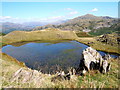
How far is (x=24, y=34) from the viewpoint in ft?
495

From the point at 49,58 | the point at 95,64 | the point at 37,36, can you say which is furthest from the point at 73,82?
the point at 37,36

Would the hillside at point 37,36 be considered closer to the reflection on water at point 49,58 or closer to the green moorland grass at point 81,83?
the reflection on water at point 49,58

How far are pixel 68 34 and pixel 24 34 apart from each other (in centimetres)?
6786

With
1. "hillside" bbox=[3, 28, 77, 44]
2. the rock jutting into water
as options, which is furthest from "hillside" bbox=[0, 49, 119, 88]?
"hillside" bbox=[3, 28, 77, 44]

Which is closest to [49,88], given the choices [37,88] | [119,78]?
[37,88]

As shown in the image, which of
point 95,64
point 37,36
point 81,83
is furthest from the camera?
point 37,36

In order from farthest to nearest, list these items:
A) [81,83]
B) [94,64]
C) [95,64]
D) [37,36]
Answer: [37,36] < [94,64] < [95,64] < [81,83]

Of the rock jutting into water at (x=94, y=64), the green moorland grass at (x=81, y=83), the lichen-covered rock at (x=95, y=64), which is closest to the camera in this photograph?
the green moorland grass at (x=81, y=83)

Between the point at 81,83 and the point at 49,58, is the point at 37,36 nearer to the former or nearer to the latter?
the point at 49,58

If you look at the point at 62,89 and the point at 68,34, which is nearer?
the point at 62,89

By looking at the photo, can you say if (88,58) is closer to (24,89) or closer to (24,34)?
(24,89)

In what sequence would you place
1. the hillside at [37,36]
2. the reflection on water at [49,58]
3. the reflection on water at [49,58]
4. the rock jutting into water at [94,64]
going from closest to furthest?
the rock jutting into water at [94,64]
the reflection on water at [49,58]
the reflection on water at [49,58]
the hillside at [37,36]

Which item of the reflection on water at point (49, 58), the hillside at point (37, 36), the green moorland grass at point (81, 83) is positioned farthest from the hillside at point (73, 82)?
the hillside at point (37, 36)

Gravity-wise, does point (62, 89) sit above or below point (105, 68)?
above
